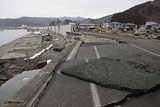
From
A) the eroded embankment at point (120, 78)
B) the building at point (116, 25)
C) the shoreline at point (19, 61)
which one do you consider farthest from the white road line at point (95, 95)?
the building at point (116, 25)

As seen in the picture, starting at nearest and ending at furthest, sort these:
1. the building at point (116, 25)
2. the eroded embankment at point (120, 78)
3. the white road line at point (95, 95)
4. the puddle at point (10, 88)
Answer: the white road line at point (95, 95)
the eroded embankment at point (120, 78)
the puddle at point (10, 88)
the building at point (116, 25)

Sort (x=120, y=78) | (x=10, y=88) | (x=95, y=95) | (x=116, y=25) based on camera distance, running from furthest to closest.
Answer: (x=116, y=25) < (x=10, y=88) < (x=120, y=78) < (x=95, y=95)

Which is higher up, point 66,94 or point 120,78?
point 120,78

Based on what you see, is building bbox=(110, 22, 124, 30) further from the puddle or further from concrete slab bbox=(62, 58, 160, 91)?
concrete slab bbox=(62, 58, 160, 91)

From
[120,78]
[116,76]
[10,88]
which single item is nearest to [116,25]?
[10,88]

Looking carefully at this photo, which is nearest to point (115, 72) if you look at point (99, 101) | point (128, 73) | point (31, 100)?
point (128, 73)

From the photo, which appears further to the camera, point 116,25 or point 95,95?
point 116,25

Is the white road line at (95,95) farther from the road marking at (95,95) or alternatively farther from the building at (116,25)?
the building at (116,25)

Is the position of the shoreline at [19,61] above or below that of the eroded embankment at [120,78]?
below

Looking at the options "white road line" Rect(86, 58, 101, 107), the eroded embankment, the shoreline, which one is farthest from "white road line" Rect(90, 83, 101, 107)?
the shoreline

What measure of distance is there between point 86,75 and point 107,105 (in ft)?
5.58

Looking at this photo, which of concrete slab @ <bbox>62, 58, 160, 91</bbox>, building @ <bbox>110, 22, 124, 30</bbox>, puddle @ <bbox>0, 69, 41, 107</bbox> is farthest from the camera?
building @ <bbox>110, 22, 124, 30</bbox>

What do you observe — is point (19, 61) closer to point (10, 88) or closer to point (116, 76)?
point (10, 88)

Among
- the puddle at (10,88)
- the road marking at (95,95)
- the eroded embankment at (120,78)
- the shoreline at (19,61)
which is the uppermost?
the eroded embankment at (120,78)
